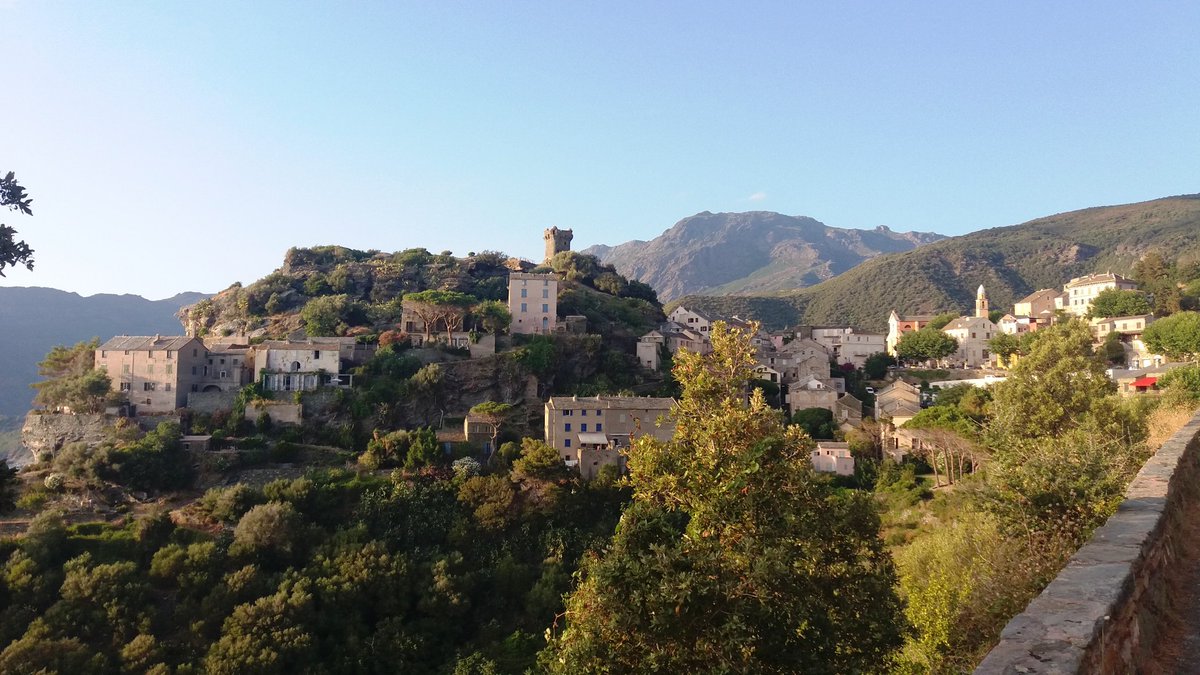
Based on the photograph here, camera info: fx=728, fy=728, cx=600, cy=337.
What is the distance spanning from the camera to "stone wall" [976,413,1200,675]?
12.3 feet

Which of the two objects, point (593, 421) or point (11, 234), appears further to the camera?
point (593, 421)

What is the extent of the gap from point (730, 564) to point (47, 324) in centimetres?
20234

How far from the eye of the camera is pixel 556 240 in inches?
3410

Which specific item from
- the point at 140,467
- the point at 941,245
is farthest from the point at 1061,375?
the point at 941,245

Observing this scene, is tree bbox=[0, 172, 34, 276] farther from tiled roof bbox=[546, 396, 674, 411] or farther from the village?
tiled roof bbox=[546, 396, 674, 411]

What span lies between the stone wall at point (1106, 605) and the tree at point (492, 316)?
46.1m

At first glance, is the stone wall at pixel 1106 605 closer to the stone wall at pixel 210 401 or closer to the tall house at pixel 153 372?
the stone wall at pixel 210 401

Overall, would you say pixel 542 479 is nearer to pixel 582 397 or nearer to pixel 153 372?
pixel 582 397

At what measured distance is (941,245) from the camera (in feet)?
418

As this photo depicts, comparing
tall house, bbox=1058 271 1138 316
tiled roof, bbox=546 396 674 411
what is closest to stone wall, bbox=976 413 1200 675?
tiled roof, bbox=546 396 674 411

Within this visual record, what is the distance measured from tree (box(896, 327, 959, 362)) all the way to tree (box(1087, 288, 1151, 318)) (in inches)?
476

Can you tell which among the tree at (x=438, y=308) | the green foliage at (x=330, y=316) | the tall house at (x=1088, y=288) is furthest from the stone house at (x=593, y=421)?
the tall house at (x=1088, y=288)

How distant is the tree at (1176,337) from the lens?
48.7 meters

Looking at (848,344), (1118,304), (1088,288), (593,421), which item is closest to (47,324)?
(593,421)
